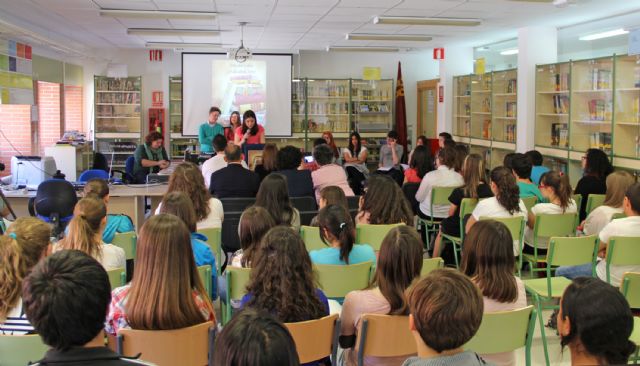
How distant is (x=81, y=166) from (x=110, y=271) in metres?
10.4

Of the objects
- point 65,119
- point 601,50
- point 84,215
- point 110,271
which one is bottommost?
point 110,271

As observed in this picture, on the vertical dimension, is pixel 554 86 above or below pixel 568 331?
above

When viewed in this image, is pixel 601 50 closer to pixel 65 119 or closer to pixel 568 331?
pixel 568 331

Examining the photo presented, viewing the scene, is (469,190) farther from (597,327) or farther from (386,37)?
(386,37)

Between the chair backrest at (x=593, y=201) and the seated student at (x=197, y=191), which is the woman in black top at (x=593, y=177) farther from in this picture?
the seated student at (x=197, y=191)

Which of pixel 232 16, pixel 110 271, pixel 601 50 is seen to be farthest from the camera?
pixel 601 50

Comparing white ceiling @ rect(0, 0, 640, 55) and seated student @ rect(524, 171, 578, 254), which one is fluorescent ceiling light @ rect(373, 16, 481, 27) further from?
seated student @ rect(524, 171, 578, 254)

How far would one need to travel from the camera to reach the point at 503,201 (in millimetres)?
5281

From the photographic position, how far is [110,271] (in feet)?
10.8

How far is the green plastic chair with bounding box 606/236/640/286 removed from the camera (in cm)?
425

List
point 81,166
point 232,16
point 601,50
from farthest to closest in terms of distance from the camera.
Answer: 1. point 81,166
2. point 601,50
3. point 232,16

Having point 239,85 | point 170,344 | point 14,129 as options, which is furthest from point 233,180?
point 239,85

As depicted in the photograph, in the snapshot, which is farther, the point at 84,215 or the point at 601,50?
the point at 601,50

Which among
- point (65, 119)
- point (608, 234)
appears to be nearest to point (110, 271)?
point (608, 234)
